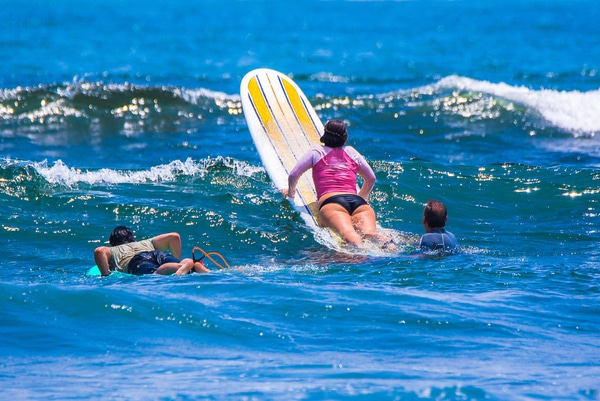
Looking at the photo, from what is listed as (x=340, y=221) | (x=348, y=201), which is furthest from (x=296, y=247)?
(x=348, y=201)

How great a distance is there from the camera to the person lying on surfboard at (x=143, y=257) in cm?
728

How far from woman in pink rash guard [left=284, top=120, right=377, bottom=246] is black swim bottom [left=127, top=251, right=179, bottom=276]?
76.0 inches

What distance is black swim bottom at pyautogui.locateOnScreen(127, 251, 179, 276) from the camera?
7.30 m

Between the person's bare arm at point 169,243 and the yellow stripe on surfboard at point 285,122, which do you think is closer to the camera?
the person's bare arm at point 169,243

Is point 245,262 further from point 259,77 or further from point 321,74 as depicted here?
point 321,74

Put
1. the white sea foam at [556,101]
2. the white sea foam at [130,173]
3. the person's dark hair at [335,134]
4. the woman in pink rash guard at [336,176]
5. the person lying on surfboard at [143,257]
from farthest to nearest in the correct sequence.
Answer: the white sea foam at [556,101] < the white sea foam at [130,173] < the person's dark hair at [335,134] < the woman in pink rash guard at [336,176] < the person lying on surfboard at [143,257]

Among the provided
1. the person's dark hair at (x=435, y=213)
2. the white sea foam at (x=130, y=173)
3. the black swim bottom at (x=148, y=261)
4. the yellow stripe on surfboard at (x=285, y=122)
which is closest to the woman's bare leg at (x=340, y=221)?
the person's dark hair at (x=435, y=213)

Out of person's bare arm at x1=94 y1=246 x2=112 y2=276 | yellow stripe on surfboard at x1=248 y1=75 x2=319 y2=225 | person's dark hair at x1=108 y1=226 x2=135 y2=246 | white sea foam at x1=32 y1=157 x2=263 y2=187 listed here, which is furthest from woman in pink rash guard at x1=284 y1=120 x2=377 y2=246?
white sea foam at x1=32 y1=157 x2=263 y2=187

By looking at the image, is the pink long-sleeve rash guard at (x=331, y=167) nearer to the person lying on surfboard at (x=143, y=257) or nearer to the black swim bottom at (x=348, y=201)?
the black swim bottom at (x=348, y=201)

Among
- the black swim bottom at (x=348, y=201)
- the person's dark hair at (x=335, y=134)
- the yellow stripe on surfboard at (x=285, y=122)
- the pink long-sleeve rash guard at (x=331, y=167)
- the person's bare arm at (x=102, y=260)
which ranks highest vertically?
the yellow stripe on surfboard at (x=285, y=122)

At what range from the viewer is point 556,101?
58.1 ft

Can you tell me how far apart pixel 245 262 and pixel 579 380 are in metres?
Answer: 4.12

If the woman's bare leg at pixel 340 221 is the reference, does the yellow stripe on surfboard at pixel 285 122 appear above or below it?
above

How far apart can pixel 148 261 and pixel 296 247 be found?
77.7 inches
